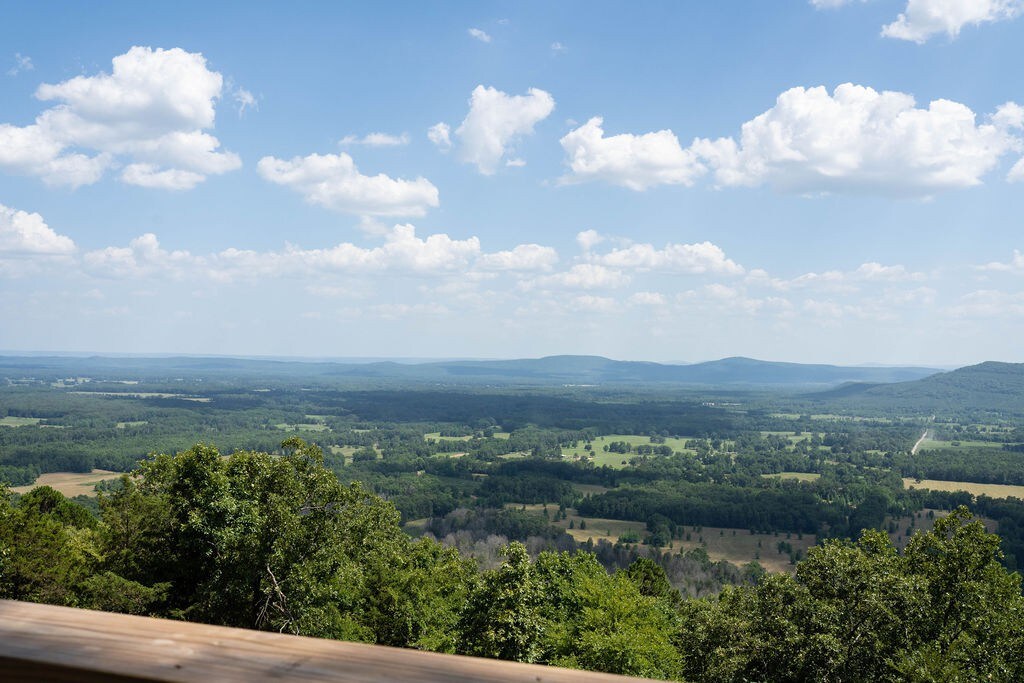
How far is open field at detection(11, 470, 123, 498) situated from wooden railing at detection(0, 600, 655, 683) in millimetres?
141073

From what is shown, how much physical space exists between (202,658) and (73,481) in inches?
6638

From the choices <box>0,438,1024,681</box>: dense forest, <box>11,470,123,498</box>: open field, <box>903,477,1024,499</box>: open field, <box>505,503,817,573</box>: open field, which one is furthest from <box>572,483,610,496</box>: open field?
<box>0,438,1024,681</box>: dense forest

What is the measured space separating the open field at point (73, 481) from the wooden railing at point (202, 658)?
5554 inches

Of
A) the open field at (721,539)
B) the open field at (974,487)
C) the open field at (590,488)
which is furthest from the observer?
the open field at (590,488)

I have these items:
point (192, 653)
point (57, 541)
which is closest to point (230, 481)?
point (57, 541)

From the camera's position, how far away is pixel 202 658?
6.53 feet

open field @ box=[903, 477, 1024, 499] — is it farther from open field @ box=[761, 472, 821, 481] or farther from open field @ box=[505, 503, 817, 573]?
open field @ box=[505, 503, 817, 573]

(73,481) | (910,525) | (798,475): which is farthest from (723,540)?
(73,481)

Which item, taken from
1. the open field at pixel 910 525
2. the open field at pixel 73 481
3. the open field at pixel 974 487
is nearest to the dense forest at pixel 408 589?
the open field at pixel 910 525

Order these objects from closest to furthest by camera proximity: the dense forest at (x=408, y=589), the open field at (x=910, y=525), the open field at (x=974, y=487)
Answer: the dense forest at (x=408, y=589) → the open field at (x=910, y=525) → the open field at (x=974, y=487)

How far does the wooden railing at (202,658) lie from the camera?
1904 mm

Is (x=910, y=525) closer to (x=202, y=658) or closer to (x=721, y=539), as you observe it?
(x=721, y=539)

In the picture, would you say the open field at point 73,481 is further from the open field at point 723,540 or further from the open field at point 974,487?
the open field at point 974,487

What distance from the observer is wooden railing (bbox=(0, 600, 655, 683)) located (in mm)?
1904
